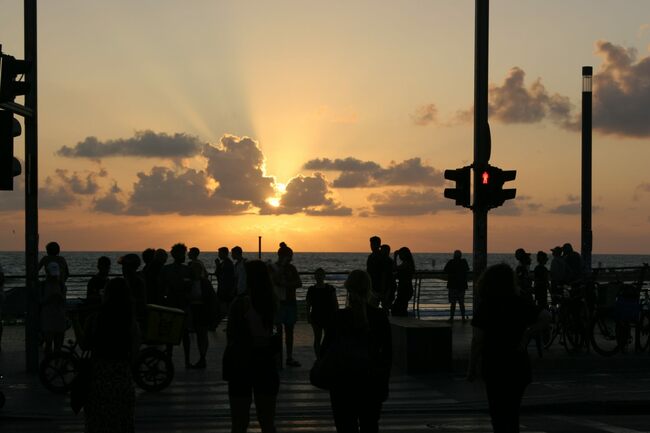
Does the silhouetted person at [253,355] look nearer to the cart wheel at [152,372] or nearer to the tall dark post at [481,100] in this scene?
the cart wheel at [152,372]

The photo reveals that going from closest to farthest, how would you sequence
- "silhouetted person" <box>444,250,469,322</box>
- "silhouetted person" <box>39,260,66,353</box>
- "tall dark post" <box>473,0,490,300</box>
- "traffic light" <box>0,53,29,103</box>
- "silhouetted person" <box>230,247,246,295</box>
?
"traffic light" <box>0,53,29,103</box> < "tall dark post" <box>473,0,490,300</box> < "silhouetted person" <box>39,260,66,353</box> < "silhouetted person" <box>230,247,246,295</box> < "silhouetted person" <box>444,250,469,322</box>

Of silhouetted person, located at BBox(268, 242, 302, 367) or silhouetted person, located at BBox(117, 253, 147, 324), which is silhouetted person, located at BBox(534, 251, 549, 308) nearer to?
silhouetted person, located at BBox(268, 242, 302, 367)

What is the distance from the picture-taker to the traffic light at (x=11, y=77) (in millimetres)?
15914

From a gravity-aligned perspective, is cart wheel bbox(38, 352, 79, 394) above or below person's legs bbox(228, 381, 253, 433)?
below

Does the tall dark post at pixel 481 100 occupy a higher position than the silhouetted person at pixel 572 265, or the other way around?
the tall dark post at pixel 481 100

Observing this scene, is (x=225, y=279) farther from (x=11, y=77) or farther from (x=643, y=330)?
(x=11, y=77)

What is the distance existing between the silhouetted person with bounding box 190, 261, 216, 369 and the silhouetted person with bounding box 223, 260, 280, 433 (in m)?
8.90

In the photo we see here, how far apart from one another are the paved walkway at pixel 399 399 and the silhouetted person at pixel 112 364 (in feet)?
10.0

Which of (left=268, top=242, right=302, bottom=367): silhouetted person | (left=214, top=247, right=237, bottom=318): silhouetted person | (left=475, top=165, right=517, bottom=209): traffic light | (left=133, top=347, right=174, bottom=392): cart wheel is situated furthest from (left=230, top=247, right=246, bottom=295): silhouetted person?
(left=475, top=165, right=517, bottom=209): traffic light

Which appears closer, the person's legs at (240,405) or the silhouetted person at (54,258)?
the person's legs at (240,405)

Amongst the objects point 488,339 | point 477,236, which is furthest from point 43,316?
point 488,339

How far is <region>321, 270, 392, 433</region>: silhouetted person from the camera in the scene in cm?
930

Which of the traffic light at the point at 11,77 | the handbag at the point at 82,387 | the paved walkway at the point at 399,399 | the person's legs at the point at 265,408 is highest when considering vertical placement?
the traffic light at the point at 11,77

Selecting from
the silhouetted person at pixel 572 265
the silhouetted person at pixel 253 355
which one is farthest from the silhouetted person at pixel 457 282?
the silhouetted person at pixel 253 355
